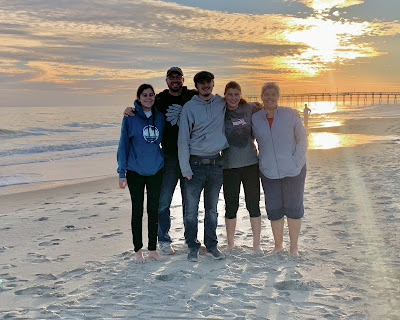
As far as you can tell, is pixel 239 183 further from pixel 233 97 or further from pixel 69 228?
pixel 69 228

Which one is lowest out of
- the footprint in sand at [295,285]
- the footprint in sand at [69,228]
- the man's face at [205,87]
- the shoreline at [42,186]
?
the shoreline at [42,186]

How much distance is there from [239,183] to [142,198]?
124 cm

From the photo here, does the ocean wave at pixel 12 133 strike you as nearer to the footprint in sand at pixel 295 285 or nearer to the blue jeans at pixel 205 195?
the blue jeans at pixel 205 195

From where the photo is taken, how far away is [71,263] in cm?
538

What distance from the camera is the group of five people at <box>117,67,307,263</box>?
16.3 feet

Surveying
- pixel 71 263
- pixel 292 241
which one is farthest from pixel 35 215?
pixel 292 241

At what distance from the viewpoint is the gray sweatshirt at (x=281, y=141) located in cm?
506

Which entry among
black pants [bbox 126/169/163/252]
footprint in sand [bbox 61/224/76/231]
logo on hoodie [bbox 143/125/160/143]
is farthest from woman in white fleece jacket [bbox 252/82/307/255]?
footprint in sand [bbox 61/224/76/231]

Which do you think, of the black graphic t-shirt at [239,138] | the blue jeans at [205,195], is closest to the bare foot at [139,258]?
the blue jeans at [205,195]

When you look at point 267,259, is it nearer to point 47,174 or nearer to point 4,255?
point 4,255

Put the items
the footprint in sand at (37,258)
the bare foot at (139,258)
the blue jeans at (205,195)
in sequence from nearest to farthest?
the blue jeans at (205,195) < the bare foot at (139,258) < the footprint in sand at (37,258)

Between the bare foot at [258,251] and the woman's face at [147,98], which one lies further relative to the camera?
the bare foot at [258,251]

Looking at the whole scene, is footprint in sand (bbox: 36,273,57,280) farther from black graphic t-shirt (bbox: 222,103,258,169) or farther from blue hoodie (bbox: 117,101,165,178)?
black graphic t-shirt (bbox: 222,103,258,169)

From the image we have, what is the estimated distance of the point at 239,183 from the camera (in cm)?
532
